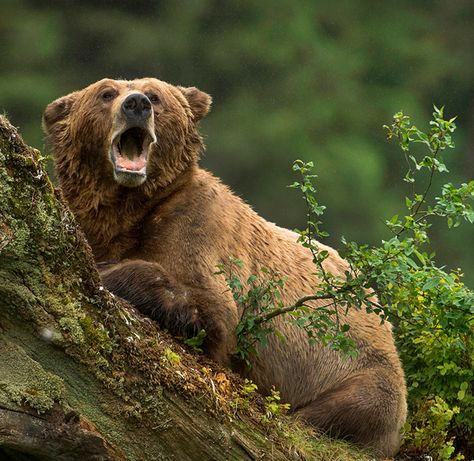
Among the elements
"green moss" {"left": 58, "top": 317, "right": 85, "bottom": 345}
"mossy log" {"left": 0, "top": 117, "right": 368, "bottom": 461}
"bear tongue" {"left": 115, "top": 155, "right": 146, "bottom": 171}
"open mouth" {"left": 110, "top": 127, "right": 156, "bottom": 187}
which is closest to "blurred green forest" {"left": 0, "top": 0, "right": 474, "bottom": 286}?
"open mouth" {"left": 110, "top": 127, "right": 156, "bottom": 187}

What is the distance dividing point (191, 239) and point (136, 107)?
26.6 inches

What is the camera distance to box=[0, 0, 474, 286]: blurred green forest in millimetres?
19641

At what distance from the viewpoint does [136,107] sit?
602 centimetres

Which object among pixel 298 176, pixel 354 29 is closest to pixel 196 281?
pixel 298 176

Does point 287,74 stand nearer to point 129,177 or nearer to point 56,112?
point 56,112

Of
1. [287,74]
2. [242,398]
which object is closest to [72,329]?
[242,398]

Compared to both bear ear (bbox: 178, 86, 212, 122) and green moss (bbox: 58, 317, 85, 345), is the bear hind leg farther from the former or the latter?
green moss (bbox: 58, 317, 85, 345)

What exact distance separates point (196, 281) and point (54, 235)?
1.44 meters

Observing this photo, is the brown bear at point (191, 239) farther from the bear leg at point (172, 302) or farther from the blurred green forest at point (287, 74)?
the blurred green forest at point (287, 74)

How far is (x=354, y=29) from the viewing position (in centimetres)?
2492

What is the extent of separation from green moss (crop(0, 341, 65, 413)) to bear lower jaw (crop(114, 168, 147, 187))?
1.71 metres

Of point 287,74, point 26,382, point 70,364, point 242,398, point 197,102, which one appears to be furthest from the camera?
point 287,74

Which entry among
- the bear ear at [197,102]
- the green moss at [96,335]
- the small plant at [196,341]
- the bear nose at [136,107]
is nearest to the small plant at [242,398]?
the small plant at [196,341]

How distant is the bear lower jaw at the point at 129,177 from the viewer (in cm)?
597
